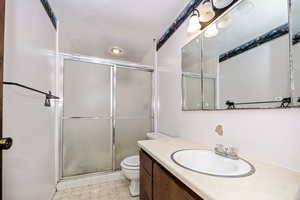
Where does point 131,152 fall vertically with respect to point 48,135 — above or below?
below

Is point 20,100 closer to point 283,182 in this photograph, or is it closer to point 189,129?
point 189,129

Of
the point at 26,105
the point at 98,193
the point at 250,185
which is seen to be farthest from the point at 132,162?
the point at 250,185

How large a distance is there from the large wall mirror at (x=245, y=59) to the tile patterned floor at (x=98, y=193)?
4.86 feet

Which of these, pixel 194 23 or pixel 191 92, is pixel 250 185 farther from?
pixel 194 23

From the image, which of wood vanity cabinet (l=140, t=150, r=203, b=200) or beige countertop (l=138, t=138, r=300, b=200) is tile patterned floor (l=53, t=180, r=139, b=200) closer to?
wood vanity cabinet (l=140, t=150, r=203, b=200)

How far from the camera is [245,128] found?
95 cm

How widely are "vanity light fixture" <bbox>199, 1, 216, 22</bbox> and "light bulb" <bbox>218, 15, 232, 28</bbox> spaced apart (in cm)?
11

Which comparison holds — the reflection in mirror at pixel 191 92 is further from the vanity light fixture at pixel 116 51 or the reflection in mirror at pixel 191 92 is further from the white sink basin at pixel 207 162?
the vanity light fixture at pixel 116 51

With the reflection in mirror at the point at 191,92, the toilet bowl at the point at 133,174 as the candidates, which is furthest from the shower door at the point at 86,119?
the reflection in mirror at the point at 191,92

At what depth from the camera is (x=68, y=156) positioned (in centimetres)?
196

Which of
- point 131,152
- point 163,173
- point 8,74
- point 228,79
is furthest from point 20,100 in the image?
point 131,152

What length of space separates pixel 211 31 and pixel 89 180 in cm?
245

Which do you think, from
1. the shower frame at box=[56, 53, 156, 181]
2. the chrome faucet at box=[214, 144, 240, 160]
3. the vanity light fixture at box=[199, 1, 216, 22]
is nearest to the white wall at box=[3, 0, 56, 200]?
the shower frame at box=[56, 53, 156, 181]

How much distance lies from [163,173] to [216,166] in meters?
0.39
